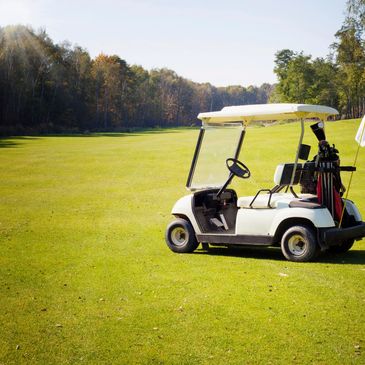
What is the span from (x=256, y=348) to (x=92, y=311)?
221cm

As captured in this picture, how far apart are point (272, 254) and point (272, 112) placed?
2.58 meters

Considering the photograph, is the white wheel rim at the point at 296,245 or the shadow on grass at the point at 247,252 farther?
the shadow on grass at the point at 247,252

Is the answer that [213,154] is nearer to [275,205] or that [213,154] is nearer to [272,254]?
[275,205]

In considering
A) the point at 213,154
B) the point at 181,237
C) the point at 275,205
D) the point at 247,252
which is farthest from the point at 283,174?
the point at 181,237

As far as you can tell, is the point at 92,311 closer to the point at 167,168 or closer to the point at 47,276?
the point at 47,276

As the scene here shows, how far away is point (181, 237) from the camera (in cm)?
1043

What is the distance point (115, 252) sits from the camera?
34.1 ft

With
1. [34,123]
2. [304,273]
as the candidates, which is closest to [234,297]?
[304,273]

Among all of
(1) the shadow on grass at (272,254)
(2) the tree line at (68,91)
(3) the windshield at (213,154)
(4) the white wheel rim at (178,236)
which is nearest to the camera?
(1) the shadow on grass at (272,254)

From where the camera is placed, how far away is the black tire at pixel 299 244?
8836mm

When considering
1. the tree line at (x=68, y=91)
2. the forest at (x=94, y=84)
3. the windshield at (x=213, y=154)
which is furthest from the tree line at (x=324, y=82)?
the windshield at (x=213, y=154)

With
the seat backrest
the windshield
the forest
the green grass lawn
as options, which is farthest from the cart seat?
the forest

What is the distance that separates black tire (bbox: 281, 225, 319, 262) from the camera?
8836 millimetres

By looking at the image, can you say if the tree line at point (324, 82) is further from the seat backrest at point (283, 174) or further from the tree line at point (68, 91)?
the seat backrest at point (283, 174)
